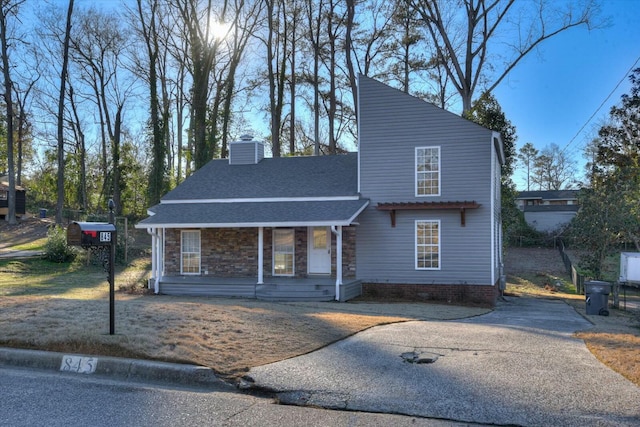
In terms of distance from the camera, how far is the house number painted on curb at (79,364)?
6566mm

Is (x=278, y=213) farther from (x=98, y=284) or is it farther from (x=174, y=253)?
(x=98, y=284)

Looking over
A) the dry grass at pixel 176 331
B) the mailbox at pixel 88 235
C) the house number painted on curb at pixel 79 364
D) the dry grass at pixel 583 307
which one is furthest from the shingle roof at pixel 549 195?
the house number painted on curb at pixel 79 364

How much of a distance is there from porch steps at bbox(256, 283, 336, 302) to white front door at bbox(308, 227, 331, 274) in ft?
5.86

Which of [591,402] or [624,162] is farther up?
[624,162]

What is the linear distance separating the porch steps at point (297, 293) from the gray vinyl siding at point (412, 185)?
73.9 inches

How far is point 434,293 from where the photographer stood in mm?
17141

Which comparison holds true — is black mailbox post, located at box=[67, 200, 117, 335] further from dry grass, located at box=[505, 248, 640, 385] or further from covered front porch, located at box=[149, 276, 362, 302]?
covered front porch, located at box=[149, 276, 362, 302]

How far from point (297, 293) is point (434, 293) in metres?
4.30

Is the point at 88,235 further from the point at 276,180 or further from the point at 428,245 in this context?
the point at 276,180

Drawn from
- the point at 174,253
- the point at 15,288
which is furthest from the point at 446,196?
the point at 15,288

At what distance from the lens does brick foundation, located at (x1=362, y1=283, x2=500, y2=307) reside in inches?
662

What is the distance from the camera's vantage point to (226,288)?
17.1 meters

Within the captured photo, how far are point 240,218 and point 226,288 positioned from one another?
2.22 metres

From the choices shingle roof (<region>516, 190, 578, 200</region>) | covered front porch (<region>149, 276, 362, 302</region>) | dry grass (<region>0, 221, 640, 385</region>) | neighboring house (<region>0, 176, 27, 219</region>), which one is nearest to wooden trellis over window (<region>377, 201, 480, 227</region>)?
covered front porch (<region>149, 276, 362, 302</region>)
